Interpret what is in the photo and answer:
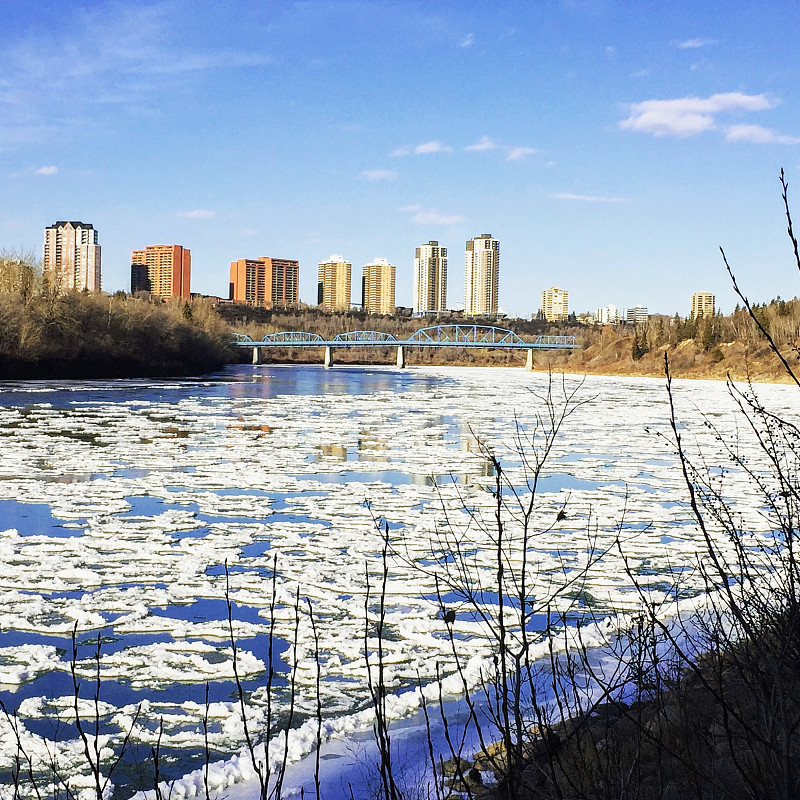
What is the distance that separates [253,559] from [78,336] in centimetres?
5081

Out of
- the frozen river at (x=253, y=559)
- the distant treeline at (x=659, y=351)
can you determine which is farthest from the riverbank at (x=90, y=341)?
the frozen river at (x=253, y=559)

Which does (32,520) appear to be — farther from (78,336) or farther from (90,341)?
(90,341)

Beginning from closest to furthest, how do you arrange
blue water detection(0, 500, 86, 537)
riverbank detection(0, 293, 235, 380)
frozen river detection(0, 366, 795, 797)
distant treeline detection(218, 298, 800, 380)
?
frozen river detection(0, 366, 795, 797)
blue water detection(0, 500, 86, 537)
riverbank detection(0, 293, 235, 380)
distant treeline detection(218, 298, 800, 380)

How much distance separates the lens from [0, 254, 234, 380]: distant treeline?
4912cm

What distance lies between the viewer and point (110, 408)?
90.4 ft

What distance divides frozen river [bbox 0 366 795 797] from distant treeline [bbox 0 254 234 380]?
110 feet

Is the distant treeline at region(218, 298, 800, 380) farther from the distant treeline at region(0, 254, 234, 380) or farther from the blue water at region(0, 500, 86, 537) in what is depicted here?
the blue water at region(0, 500, 86, 537)

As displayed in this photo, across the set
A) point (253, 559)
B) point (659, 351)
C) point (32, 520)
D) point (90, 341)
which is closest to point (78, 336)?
point (90, 341)

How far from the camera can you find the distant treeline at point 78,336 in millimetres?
49125

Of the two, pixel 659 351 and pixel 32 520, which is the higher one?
pixel 659 351

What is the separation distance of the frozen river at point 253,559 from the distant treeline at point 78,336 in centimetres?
3350

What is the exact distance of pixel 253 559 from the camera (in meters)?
8.07

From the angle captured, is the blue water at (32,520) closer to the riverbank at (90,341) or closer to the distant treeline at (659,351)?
the distant treeline at (659,351)

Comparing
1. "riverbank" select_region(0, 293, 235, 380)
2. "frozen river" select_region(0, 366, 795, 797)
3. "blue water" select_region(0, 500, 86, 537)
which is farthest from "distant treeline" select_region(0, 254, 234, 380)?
"blue water" select_region(0, 500, 86, 537)
